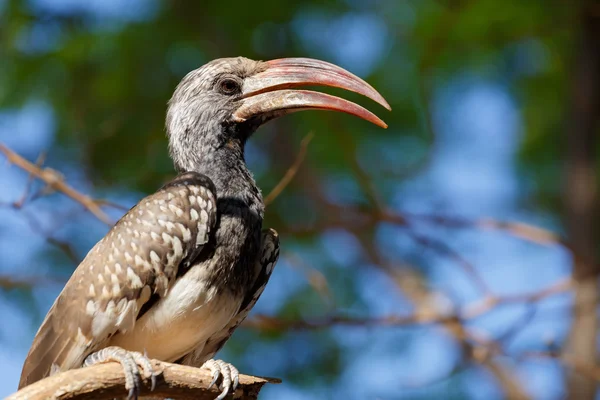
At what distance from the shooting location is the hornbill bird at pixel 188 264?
3914 mm

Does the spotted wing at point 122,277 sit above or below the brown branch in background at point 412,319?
below

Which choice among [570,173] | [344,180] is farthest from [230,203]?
[570,173]

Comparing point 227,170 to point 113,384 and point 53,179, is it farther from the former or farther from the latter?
point 113,384

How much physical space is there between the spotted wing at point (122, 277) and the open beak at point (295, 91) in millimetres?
716

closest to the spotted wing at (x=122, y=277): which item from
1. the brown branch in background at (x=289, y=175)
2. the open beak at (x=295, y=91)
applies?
the open beak at (x=295, y=91)

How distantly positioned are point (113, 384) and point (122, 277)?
2.06ft

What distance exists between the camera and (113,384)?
11.3ft

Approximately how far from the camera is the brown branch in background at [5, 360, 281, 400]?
10.6 feet

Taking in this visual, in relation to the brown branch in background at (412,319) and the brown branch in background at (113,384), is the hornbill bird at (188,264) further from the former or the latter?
the brown branch in background at (412,319)

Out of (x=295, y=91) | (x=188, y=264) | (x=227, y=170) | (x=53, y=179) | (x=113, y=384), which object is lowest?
(x=113, y=384)

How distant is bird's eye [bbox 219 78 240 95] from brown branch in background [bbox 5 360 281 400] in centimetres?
165

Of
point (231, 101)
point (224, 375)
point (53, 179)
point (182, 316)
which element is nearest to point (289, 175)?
point (231, 101)

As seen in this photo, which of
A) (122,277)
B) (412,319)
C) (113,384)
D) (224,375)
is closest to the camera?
(113,384)

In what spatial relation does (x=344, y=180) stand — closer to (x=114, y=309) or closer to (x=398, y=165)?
(x=398, y=165)
